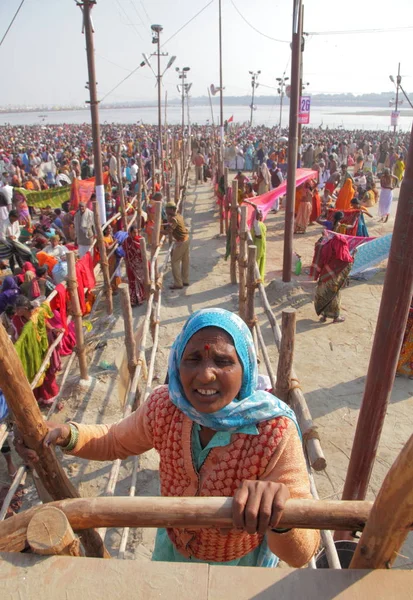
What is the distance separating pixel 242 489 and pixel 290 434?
39 centimetres

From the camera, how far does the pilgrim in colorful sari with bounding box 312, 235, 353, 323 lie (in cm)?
699

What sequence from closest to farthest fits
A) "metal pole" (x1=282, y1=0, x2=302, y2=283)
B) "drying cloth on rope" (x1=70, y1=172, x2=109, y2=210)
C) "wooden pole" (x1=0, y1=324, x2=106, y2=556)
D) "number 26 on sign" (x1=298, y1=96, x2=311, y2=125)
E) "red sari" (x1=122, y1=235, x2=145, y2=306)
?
"wooden pole" (x1=0, y1=324, x2=106, y2=556), "metal pole" (x1=282, y1=0, x2=302, y2=283), "red sari" (x1=122, y1=235, x2=145, y2=306), "drying cloth on rope" (x1=70, y1=172, x2=109, y2=210), "number 26 on sign" (x1=298, y1=96, x2=311, y2=125)

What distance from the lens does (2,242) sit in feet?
24.8

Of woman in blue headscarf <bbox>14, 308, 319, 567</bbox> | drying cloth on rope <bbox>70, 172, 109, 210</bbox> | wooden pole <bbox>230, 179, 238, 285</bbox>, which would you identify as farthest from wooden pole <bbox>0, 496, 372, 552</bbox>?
drying cloth on rope <bbox>70, 172, 109, 210</bbox>

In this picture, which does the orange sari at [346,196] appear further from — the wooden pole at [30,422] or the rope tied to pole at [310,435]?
the wooden pole at [30,422]

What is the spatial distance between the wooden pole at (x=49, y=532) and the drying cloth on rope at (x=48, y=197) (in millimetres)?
12774

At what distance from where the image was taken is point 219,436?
154cm

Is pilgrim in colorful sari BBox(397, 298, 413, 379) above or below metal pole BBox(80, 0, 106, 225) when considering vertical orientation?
below

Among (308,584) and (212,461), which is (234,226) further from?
(308,584)

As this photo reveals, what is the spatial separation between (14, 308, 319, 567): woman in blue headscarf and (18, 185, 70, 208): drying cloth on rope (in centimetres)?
1227

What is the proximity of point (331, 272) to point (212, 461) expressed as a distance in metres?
5.97

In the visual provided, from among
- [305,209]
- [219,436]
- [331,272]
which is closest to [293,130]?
[331,272]

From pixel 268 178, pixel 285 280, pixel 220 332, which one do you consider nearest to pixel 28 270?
pixel 285 280

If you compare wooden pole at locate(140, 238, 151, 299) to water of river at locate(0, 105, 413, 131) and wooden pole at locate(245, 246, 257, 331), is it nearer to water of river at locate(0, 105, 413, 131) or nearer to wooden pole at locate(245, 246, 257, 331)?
wooden pole at locate(245, 246, 257, 331)
